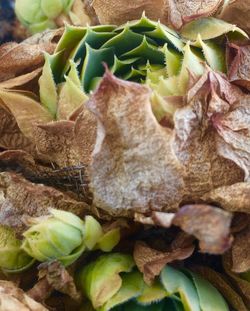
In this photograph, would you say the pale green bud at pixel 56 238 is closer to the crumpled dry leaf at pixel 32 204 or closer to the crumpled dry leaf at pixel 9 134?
the crumpled dry leaf at pixel 32 204

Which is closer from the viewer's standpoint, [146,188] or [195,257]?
[146,188]

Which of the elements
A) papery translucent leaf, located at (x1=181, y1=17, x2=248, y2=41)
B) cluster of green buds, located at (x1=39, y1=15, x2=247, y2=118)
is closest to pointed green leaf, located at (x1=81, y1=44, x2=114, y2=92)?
cluster of green buds, located at (x1=39, y1=15, x2=247, y2=118)

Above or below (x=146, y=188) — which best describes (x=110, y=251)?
below

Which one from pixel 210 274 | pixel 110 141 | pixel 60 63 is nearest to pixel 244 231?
pixel 210 274

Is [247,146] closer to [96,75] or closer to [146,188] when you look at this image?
[146,188]

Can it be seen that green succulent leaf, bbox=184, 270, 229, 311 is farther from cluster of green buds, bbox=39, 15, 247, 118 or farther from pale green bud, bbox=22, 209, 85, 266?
cluster of green buds, bbox=39, 15, 247, 118

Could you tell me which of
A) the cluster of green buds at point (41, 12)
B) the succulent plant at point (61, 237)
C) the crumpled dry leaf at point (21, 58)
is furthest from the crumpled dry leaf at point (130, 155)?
the cluster of green buds at point (41, 12)

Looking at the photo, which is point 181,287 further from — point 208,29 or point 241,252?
point 208,29
